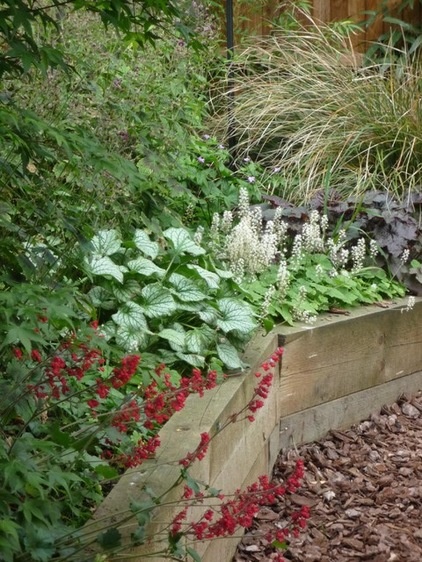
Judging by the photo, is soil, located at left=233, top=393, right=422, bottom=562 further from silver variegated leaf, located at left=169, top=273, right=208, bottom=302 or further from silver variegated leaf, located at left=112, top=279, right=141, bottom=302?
silver variegated leaf, located at left=112, top=279, right=141, bottom=302

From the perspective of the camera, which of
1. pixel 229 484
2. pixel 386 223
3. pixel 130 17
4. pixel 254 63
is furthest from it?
pixel 254 63

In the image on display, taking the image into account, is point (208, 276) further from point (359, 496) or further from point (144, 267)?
point (359, 496)

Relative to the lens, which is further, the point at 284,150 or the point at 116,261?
the point at 284,150

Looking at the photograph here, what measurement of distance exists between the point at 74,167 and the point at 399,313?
8.49 feet

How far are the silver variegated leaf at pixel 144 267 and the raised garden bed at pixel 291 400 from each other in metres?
0.48

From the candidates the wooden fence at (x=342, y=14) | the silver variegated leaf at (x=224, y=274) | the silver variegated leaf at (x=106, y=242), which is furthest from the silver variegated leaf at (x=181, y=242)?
the wooden fence at (x=342, y=14)

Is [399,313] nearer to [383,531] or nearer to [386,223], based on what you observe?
[386,223]

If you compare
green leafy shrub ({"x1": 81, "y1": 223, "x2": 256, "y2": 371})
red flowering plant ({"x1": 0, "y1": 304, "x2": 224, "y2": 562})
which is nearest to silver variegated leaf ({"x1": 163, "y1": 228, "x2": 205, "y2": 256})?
green leafy shrub ({"x1": 81, "y1": 223, "x2": 256, "y2": 371})

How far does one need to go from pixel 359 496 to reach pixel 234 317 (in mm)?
945

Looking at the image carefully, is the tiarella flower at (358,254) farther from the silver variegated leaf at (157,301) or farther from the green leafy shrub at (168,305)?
the silver variegated leaf at (157,301)

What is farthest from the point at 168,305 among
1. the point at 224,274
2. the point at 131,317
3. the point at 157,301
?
the point at 224,274

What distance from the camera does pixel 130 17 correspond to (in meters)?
2.67

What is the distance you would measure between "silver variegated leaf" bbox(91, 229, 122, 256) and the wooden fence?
4769 millimetres

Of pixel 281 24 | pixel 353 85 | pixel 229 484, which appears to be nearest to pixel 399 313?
pixel 229 484
